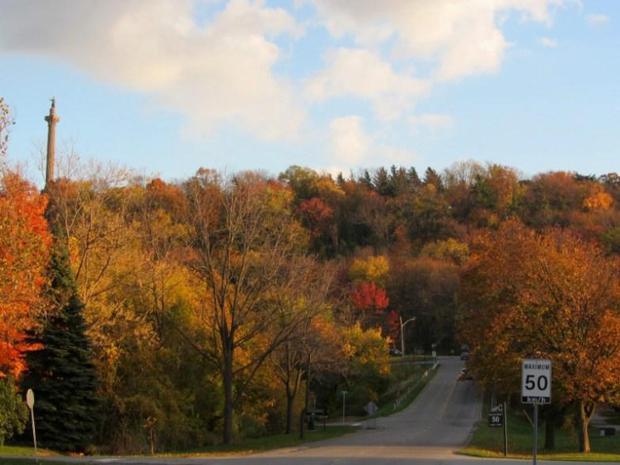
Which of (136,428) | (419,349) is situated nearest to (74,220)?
(136,428)

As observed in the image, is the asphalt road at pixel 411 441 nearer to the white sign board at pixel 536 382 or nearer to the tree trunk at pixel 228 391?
the tree trunk at pixel 228 391

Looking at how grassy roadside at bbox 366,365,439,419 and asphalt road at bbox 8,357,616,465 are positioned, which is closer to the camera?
asphalt road at bbox 8,357,616,465

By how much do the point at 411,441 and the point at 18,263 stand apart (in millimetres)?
24093

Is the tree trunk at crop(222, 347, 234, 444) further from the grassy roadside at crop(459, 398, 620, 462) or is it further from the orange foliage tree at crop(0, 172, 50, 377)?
the grassy roadside at crop(459, 398, 620, 462)

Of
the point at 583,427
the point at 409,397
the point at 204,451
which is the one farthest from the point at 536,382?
the point at 409,397

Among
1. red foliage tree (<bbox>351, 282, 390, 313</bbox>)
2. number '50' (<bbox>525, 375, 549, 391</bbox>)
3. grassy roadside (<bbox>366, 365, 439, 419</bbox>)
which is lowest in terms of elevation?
grassy roadside (<bbox>366, 365, 439, 419</bbox>)

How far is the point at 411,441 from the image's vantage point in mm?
39188

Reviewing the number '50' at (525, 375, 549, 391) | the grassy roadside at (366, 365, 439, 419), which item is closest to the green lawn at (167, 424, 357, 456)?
the number '50' at (525, 375, 549, 391)

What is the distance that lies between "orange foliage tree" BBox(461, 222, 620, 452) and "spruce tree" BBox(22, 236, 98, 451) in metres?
17.4

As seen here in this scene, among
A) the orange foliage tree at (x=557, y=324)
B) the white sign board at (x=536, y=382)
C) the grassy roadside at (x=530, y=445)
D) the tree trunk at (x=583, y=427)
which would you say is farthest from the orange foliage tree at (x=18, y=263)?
the tree trunk at (x=583, y=427)

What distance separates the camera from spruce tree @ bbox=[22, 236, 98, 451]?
3478 cm

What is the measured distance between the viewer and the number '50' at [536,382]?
15.8 meters

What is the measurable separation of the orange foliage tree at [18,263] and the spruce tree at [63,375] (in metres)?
2.02

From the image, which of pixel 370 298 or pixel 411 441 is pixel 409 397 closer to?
pixel 370 298
